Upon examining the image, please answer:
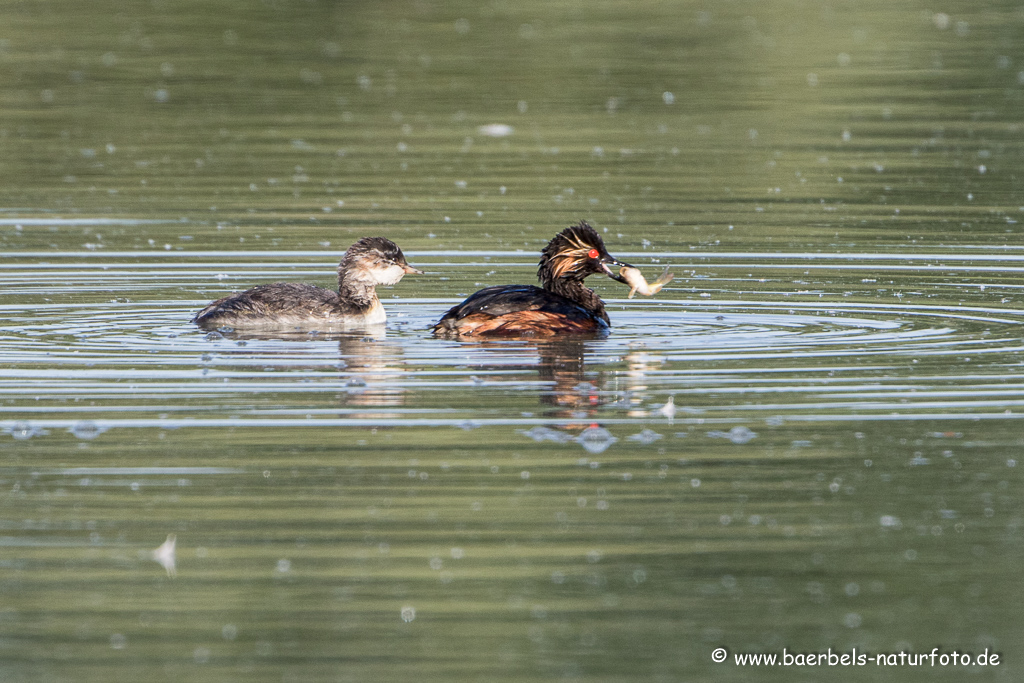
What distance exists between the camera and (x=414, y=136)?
80.0ft


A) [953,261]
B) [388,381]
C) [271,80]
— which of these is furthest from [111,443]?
[271,80]

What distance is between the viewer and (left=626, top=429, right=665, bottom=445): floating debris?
9.69 meters

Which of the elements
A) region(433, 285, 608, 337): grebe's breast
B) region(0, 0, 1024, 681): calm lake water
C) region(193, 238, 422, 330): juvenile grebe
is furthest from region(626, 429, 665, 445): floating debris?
region(193, 238, 422, 330): juvenile grebe

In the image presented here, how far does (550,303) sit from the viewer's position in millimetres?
12930

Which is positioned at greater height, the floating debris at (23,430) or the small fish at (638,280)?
the small fish at (638,280)

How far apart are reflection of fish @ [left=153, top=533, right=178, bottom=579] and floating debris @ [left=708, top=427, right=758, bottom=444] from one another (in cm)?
322

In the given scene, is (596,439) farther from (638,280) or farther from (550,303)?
(638,280)

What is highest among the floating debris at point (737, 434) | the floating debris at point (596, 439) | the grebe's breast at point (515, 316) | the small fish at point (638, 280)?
the small fish at point (638, 280)

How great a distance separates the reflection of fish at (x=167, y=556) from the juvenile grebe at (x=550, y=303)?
5.02m

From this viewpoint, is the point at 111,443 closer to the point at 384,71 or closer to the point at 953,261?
the point at 953,261

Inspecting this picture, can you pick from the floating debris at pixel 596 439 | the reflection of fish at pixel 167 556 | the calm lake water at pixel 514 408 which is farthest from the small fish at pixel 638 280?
the reflection of fish at pixel 167 556

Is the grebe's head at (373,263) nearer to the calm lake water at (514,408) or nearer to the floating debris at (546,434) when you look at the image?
the calm lake water at (514,408)

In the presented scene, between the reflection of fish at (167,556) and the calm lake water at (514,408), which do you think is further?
the reflection of fish at (167,556)

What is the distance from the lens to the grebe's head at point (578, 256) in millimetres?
13477
